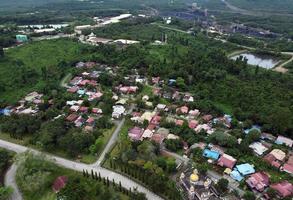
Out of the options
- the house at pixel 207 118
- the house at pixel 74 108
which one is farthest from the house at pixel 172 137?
the house at pixel 74 108

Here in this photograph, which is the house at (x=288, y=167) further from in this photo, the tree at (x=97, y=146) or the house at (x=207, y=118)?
the tree at (x=97, y=146)

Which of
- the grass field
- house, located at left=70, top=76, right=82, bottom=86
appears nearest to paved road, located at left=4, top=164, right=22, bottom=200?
the grass field

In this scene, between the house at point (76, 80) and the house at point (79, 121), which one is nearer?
the house at point (79, 121)

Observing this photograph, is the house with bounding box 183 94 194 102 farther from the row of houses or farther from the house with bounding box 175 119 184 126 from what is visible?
the row of houses

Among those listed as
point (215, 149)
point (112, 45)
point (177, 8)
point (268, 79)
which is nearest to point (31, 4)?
point (177, 8)

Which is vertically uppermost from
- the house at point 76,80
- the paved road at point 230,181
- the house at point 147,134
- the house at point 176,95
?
the house at point 76,80

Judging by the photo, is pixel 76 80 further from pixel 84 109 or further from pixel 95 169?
pixel 95 169
